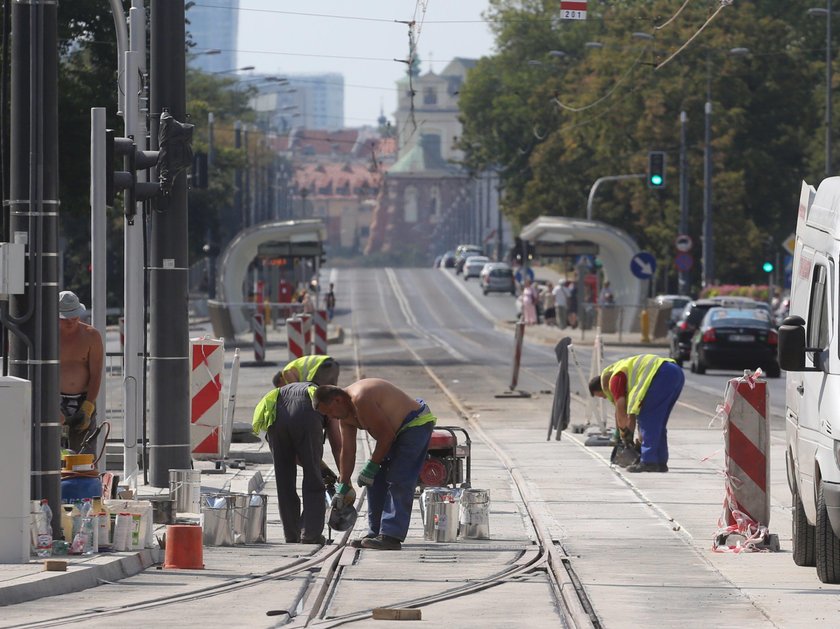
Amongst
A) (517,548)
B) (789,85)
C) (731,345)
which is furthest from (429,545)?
(789,85)

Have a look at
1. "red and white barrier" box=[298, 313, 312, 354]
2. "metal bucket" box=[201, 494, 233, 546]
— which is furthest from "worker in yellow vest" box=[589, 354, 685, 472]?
"red and white barrier" box=[298, 313, 312, 354]

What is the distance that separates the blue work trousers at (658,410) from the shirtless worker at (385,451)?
590 cm

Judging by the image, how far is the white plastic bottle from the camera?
12.0 m

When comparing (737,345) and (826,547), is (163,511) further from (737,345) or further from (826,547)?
(737,345)

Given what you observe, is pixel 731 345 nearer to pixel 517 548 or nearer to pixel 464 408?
pixel 464 408

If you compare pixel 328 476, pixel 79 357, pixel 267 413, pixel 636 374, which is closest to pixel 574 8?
pixel 636 374

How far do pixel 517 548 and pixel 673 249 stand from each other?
62.2m

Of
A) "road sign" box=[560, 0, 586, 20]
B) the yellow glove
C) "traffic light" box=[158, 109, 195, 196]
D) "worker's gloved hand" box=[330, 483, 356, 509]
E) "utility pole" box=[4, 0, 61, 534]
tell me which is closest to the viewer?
"utility pole" box=[4, 0, 61, 534]

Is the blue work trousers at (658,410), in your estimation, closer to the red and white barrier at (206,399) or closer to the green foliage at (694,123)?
the red and white barrier at (206,399)

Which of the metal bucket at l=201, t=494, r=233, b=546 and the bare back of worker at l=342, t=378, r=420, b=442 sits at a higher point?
the bare back of worker at l=342, t=378, r=420, b=442

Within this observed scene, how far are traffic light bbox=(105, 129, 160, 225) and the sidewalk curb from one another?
14.0 ft

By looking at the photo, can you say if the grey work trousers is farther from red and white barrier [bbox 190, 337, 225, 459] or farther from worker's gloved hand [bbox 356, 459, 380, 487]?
red and white barrier [bbox 190, 337, 225, 459]

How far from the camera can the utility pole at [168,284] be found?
1675 centimetres

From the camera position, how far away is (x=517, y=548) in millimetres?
13258
